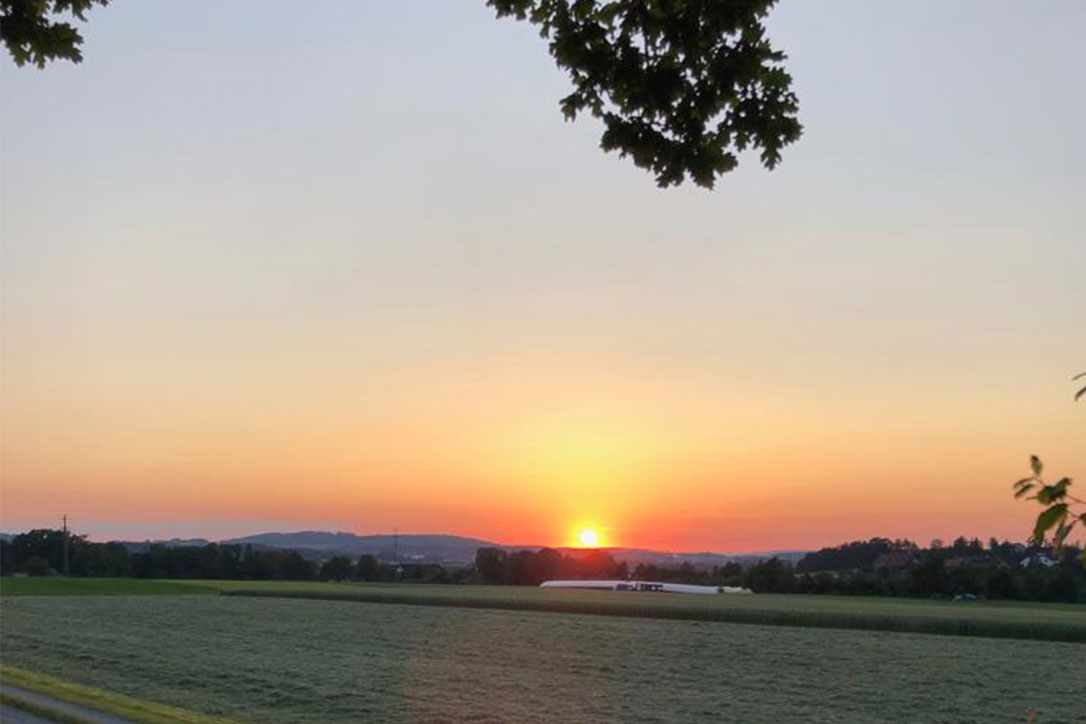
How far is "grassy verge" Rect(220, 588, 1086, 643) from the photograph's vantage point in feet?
152

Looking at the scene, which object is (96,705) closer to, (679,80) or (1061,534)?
(679,80)

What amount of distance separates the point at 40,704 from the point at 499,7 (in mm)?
15673

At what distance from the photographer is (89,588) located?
3440 inches

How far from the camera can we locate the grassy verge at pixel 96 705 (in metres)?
18.4

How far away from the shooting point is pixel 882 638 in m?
41.5

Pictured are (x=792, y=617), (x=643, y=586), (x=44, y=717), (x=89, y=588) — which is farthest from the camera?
(x=643, y=586)

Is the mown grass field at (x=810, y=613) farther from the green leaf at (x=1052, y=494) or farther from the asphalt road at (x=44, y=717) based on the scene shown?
the green leaf at (x=1052, y=494)

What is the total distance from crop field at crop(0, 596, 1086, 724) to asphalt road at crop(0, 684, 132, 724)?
93.3 inches

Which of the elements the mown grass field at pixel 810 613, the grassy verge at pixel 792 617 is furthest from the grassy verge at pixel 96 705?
the mown grass field at pixel 810 613

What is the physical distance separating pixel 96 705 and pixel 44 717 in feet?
5.58

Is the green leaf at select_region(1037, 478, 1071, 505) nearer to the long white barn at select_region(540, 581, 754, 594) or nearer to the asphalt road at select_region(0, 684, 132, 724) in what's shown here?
the asphalt road at select_region(0, 684, 132, 724)

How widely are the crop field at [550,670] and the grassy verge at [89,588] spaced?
32.4 m

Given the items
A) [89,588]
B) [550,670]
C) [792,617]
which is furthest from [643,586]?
[550,670]

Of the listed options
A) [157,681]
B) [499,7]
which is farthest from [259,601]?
[499,7]
